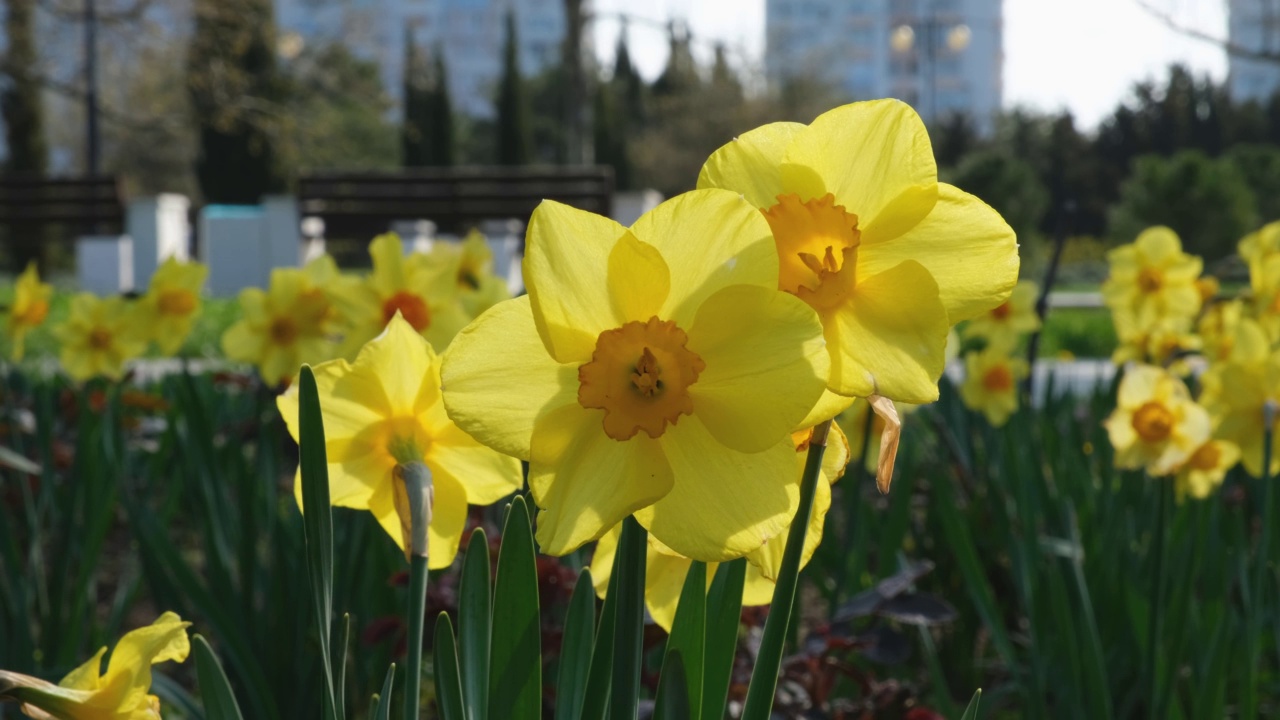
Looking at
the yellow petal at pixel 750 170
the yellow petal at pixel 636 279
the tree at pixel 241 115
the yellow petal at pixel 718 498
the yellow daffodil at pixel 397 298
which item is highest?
the tree at pixel 241 115

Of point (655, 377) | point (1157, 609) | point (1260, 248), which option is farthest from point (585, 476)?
point (1260, 248)

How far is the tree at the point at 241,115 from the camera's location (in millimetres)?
12812

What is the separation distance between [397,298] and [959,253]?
3.70 feet

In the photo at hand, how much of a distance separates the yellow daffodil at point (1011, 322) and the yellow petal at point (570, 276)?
2344 millimetres

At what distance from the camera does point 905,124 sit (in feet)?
2.02

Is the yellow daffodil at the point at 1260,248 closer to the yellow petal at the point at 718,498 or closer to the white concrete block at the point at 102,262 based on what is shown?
the yellow petal at the point at 718,498

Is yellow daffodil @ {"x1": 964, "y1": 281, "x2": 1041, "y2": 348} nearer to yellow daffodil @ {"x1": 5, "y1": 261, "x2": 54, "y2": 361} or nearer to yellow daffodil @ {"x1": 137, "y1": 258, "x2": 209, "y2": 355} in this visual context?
yellow daffodil @ {"x1": 137, "y1": 258, "x2": 209, "y2": 355}

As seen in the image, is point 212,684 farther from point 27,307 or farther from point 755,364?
point 27,307

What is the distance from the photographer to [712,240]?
1.85 ft

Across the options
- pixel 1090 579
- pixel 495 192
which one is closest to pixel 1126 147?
pixel 495 192

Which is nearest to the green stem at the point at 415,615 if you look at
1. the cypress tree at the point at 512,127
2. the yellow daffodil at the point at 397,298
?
the yellow daffodil at the point at 397,298

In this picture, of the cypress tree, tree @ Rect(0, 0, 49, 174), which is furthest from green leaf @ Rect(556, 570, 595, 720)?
the cypress tree

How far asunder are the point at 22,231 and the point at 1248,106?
105ft

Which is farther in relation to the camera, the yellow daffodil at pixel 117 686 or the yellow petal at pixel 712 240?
the yellow daffodil at pixel 117 686
